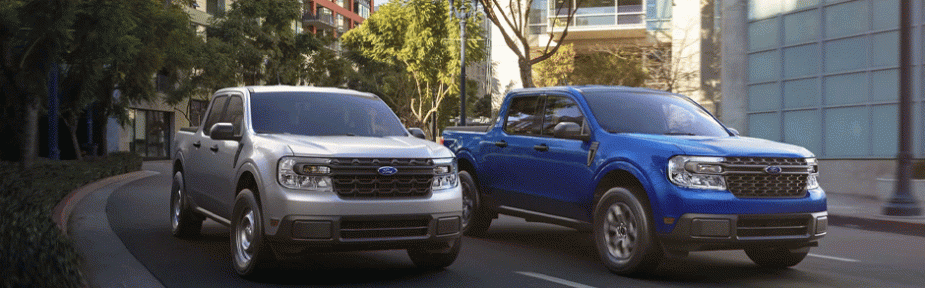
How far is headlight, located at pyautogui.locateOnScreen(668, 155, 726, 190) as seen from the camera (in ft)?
25.6

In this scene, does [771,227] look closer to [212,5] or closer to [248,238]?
[248,238]

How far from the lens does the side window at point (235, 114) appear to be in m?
8.92

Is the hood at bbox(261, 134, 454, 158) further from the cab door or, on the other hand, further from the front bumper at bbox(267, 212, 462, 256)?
the cab door

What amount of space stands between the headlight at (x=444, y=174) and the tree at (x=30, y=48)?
470 inches

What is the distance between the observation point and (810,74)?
22.8 m

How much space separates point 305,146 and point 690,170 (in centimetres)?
306

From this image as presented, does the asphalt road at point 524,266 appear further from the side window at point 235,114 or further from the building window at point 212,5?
the building window at point 212,5

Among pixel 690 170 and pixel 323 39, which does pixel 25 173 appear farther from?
pixel 323 39

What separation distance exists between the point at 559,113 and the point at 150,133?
46.7m

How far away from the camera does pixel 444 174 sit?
8.00 meters

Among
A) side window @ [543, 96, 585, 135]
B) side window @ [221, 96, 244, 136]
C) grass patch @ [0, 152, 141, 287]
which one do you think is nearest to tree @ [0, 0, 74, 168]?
grass patch @ [0, 152, 141, 287]

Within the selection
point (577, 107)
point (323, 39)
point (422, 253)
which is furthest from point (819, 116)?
point (323, 39)

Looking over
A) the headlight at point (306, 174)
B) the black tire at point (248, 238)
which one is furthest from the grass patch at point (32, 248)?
the headlight at point (306, 174)

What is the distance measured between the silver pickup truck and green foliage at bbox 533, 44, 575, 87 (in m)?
32.0
